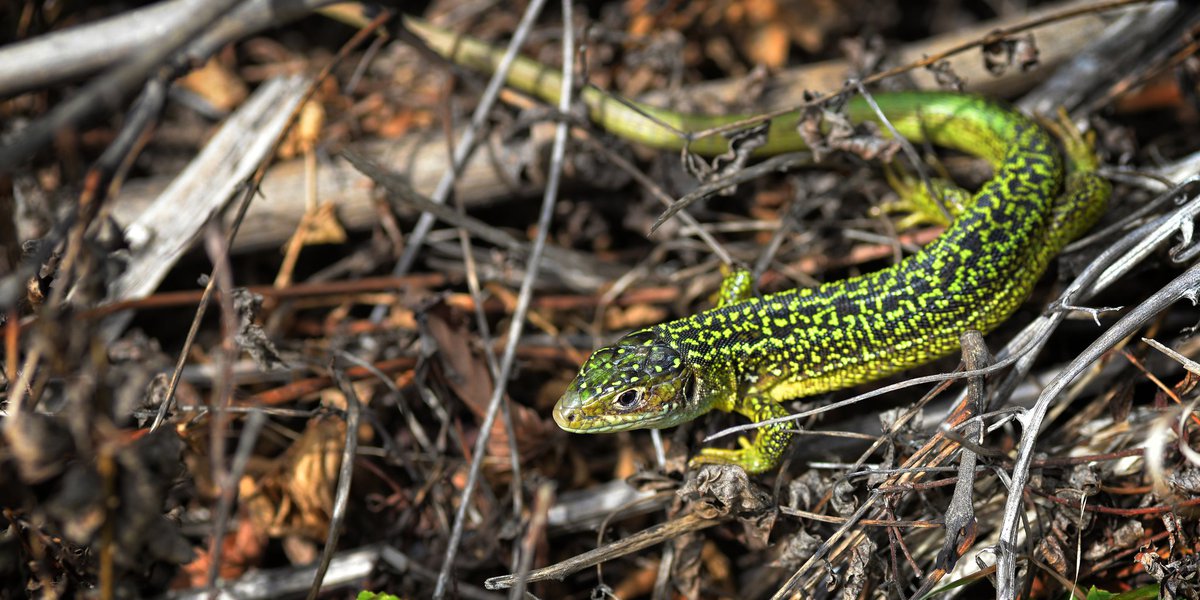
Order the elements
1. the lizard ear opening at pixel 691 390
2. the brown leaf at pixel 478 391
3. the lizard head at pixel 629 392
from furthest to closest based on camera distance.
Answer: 1. the brown leaf at pixel 478 391
2. the lizard ear opening at pixel 691 390
3. the lizard head at pixel 629 392

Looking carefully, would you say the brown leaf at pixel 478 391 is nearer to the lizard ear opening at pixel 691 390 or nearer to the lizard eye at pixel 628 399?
the lizard eye at pixel 628 399

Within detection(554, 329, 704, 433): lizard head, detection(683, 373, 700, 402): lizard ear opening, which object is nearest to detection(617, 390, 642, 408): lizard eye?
detection(554, 329, 704, 433): lizard head

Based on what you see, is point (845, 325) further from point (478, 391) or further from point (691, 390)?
point (478, 391)

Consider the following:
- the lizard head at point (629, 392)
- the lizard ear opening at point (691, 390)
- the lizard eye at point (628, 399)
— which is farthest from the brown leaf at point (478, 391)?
the lizard ear opening at point (691, 390)

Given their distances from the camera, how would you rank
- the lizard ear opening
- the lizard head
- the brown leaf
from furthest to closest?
the brown leaf → the lizard ear opening → the lizard head

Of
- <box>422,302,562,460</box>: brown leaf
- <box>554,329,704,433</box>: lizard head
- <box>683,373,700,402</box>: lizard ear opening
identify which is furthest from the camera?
<box>422,302,562,460</box>: brown leaf

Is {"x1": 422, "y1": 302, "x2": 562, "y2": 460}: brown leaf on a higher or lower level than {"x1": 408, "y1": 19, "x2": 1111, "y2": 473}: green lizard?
lower

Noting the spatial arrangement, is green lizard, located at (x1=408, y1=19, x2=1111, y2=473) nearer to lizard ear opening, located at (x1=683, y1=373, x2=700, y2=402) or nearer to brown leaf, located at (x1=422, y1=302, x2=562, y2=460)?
lizard ear opening, located at (x1=683, y1=373, x2=700, y2=402)

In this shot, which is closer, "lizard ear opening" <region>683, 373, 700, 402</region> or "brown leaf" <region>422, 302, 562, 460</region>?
"lizard ear opening" <region>683, 373, 700, 402</region>

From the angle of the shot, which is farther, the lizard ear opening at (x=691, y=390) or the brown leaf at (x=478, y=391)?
the brown leaf at (x=478, y=391)
